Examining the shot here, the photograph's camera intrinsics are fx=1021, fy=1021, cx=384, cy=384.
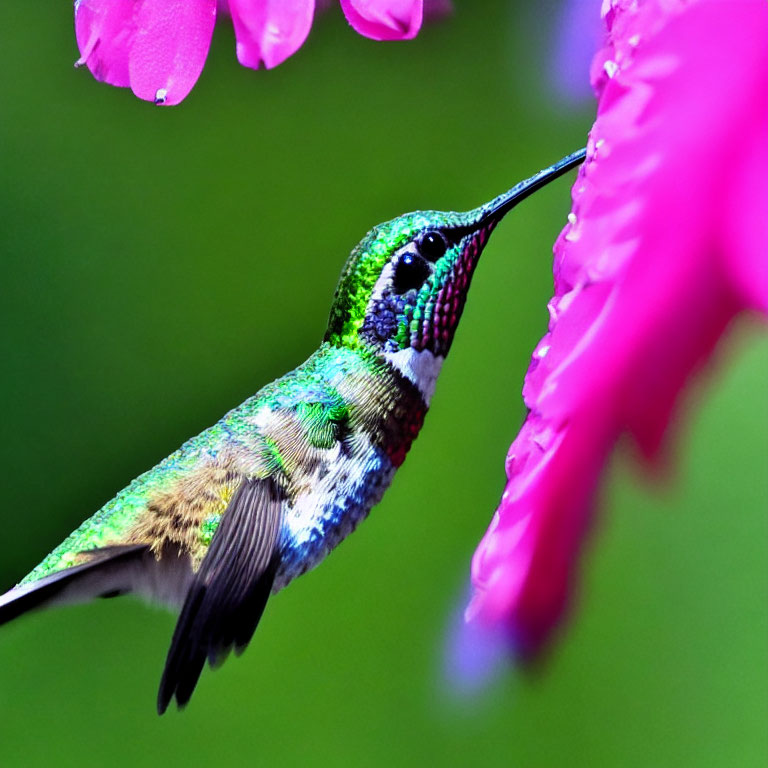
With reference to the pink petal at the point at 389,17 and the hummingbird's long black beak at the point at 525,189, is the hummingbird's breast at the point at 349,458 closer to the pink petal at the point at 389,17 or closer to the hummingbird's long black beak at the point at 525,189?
the hummingbird's long black beak at the point at 525,189

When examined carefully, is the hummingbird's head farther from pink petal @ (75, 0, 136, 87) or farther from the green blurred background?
the green blurred background

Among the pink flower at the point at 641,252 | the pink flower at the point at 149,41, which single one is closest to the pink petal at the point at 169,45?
the pink flower at the point at 149,41

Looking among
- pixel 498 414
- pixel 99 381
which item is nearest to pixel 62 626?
pixel 99 381

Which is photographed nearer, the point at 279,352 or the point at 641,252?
the point at 641,252

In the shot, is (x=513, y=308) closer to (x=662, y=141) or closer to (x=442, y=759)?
(x=442, y=759)

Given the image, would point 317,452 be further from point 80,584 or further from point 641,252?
point 641,252

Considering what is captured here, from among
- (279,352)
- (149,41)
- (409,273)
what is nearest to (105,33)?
(149,41)

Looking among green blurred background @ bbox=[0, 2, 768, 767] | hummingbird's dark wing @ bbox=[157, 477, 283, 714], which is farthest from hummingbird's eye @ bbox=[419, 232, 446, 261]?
green blurred background @ bbox=[0, 2, 768, 767]
